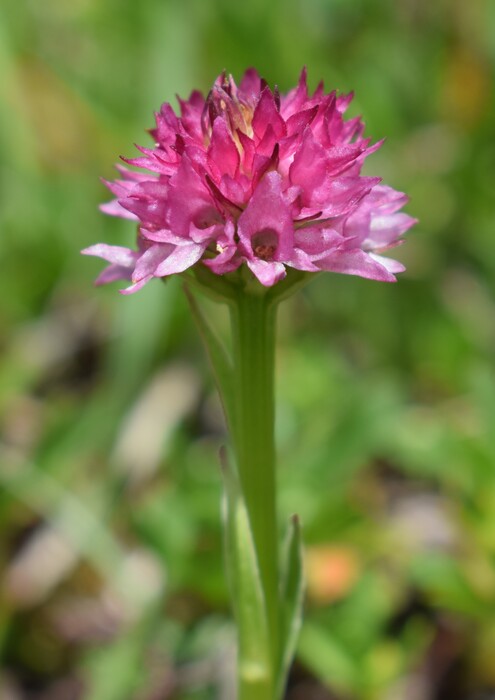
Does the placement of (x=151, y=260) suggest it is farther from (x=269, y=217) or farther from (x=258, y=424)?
(x=258, y=424)

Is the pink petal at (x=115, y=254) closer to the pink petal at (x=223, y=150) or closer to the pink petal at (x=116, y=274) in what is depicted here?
the pink petal at (x=116, y=274)

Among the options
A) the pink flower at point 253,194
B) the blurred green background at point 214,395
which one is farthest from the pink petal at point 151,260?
the blurred green background at point 214,395

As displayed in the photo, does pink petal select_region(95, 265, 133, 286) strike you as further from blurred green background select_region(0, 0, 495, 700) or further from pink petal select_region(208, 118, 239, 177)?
blurred green background select_region(0, 0, 495, 700)

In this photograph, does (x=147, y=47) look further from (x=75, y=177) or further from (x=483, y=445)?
(x=483, y=445)

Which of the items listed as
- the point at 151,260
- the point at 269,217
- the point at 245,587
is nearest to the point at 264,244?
the point at 269,217

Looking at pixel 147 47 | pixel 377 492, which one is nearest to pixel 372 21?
pixel 147 47
